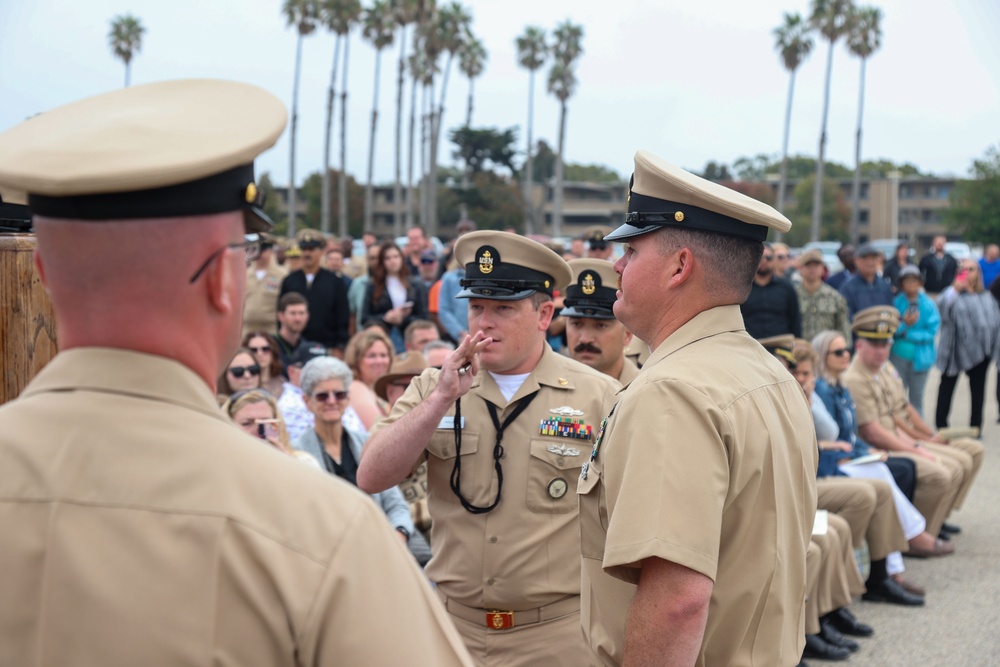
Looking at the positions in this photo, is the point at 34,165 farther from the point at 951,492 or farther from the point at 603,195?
the point at 603,195

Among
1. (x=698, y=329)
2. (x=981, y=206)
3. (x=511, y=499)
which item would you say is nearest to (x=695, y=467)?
(x=698, y=329)

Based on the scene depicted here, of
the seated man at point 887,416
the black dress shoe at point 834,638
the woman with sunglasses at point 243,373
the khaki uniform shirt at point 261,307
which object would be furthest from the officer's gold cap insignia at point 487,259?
the khaki uniform shirt at point 261,307

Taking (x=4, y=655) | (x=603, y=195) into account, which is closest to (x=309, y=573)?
(x=4, y=655)

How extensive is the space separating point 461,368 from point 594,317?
183 cm

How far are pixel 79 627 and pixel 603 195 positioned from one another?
296 ft

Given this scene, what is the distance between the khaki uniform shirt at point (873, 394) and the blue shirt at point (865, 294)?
11.3 feet

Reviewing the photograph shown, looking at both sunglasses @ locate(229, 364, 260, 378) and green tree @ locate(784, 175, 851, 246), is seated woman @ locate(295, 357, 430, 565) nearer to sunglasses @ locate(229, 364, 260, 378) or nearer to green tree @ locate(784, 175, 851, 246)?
sunglasses @ locate(229, 364, 260, 378)

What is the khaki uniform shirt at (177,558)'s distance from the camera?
1.15 meters

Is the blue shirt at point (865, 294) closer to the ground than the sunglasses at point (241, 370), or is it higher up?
higher up

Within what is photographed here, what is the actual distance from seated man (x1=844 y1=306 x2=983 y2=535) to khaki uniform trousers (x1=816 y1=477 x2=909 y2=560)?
3.26 feet

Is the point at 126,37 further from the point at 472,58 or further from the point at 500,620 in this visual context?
the point at 500,620

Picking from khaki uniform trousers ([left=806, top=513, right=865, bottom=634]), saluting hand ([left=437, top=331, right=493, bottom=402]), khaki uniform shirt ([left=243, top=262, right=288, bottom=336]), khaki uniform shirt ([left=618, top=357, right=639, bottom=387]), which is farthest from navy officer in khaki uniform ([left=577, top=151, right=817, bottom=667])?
khaki uniform shirt ([left=243, top=262, right=288, bottom=336])

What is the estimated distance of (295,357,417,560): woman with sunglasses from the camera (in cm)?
550

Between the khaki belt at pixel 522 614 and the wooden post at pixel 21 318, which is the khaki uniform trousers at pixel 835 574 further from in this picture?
the wooden post at pixel 21 318
